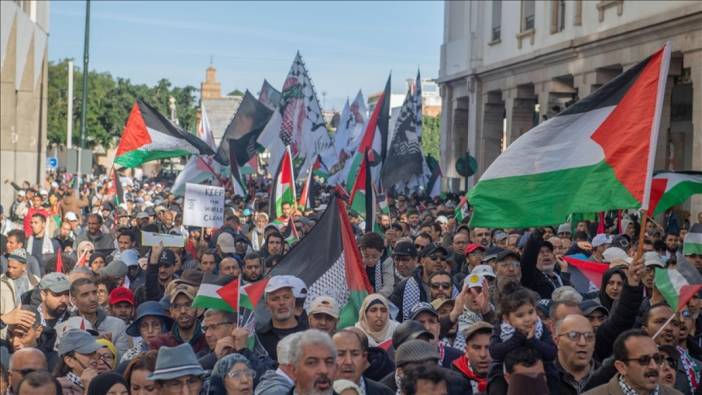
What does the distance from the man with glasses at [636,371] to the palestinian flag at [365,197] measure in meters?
8.42

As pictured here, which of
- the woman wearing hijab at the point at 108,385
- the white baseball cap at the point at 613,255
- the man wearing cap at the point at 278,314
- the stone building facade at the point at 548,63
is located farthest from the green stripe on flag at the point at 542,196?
the stone building facade at the point at 548,63

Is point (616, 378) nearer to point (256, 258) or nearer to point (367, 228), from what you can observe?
point (256, 258)

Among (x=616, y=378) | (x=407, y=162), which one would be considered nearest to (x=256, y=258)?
(x=616, y=378)

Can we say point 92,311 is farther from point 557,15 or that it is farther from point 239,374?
point 557,15

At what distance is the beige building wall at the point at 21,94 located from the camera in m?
45.6

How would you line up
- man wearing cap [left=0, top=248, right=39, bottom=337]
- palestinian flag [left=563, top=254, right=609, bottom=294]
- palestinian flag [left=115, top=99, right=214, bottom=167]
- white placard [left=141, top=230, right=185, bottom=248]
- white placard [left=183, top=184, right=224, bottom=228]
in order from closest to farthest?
palestinian flag [left=563, top=254, right=609, bottom=294], man wearing cap [left=0, top=248, right=39, bottom=337], white placard [left=141, top=230, right=185, bottom=248], white placard [left=183, top=184, right=224, bottom=228], palestinian flag [left=115, top=99, right=214, bottom=167]

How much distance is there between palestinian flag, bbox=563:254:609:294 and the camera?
38.6 feet

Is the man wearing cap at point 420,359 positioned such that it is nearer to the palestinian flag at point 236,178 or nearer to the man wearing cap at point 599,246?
the man wearing cap at point 599,246

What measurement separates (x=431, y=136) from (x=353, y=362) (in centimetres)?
8931

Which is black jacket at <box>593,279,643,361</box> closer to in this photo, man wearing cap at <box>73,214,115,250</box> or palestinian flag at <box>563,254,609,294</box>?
palestinian flag at <box>563,254,609,294</box>

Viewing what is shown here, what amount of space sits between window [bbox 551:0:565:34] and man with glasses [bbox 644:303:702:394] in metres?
26.7

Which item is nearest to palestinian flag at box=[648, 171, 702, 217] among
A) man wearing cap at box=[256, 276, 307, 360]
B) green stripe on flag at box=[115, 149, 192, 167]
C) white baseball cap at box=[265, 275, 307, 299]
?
white baseball cap at box=[265, 275, 307, 299]

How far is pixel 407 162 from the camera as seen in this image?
94.3 ft

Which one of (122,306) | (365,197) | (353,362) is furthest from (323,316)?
(365,197)
